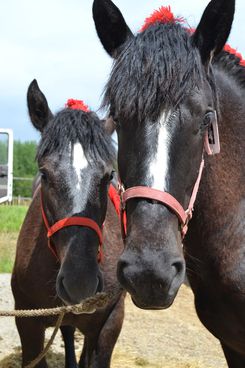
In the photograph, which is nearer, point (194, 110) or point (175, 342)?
point (194, 110)

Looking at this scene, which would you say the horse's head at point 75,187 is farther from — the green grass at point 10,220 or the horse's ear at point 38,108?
the green grass at point 10,220

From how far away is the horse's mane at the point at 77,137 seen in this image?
3.56 metres

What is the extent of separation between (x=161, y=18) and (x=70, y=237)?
144 cm

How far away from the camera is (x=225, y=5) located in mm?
2367

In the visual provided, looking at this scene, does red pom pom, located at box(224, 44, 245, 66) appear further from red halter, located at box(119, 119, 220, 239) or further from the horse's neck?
red halter, located at box(119, 119, 220, 239)

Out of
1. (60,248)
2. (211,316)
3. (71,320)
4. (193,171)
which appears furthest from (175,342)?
(193,171)

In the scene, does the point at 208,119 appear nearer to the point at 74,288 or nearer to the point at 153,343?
the point at 74,288

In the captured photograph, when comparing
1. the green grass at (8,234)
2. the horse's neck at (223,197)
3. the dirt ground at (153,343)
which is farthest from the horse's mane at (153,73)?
the green grass at (8,234)

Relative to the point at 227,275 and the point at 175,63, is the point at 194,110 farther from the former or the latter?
the point at 227,275

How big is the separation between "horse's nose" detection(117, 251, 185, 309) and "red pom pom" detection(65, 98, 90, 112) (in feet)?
6.98

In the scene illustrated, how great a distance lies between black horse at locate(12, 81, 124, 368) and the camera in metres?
3.23

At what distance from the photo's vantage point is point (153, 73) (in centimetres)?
220

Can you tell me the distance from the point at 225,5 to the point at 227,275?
4.06ft

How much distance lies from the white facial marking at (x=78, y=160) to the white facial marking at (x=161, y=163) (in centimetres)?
134
